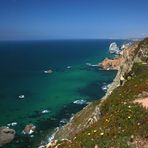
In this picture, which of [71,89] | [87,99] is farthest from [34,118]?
[71,89]

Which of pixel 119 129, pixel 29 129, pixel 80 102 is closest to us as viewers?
pixel 119 129

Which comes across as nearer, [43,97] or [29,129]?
[29,129]

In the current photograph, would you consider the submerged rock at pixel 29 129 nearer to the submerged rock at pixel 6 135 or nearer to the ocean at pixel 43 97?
the ocean at pixel 43 97

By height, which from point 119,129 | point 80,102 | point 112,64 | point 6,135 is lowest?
point 112,64

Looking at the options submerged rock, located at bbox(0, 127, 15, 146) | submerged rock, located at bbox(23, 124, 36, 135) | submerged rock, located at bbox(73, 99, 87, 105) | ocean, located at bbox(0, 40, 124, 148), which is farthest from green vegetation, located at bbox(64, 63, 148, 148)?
submerged rock, located at bbox(73, 99, 87, 105)

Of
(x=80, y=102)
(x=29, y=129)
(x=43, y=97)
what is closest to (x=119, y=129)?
(x=29, y=129)

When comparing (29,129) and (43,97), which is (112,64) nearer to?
(43,97)

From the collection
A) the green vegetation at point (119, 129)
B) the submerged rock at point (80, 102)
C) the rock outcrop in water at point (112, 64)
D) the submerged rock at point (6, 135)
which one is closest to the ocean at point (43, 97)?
the submerged rock at point (6, 135)

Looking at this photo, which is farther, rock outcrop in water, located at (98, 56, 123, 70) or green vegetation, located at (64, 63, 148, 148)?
rock outcrop in water, located at (98, 56, 123, 70)

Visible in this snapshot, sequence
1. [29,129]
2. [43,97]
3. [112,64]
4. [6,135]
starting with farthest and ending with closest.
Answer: [112,64], [43,97], [29,129], [6,135]

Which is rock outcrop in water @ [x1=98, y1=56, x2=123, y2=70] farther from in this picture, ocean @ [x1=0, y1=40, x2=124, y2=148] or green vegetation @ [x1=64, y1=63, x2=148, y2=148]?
green vegetation @ [x1=64, y1=63, x2=148, y2=148]
